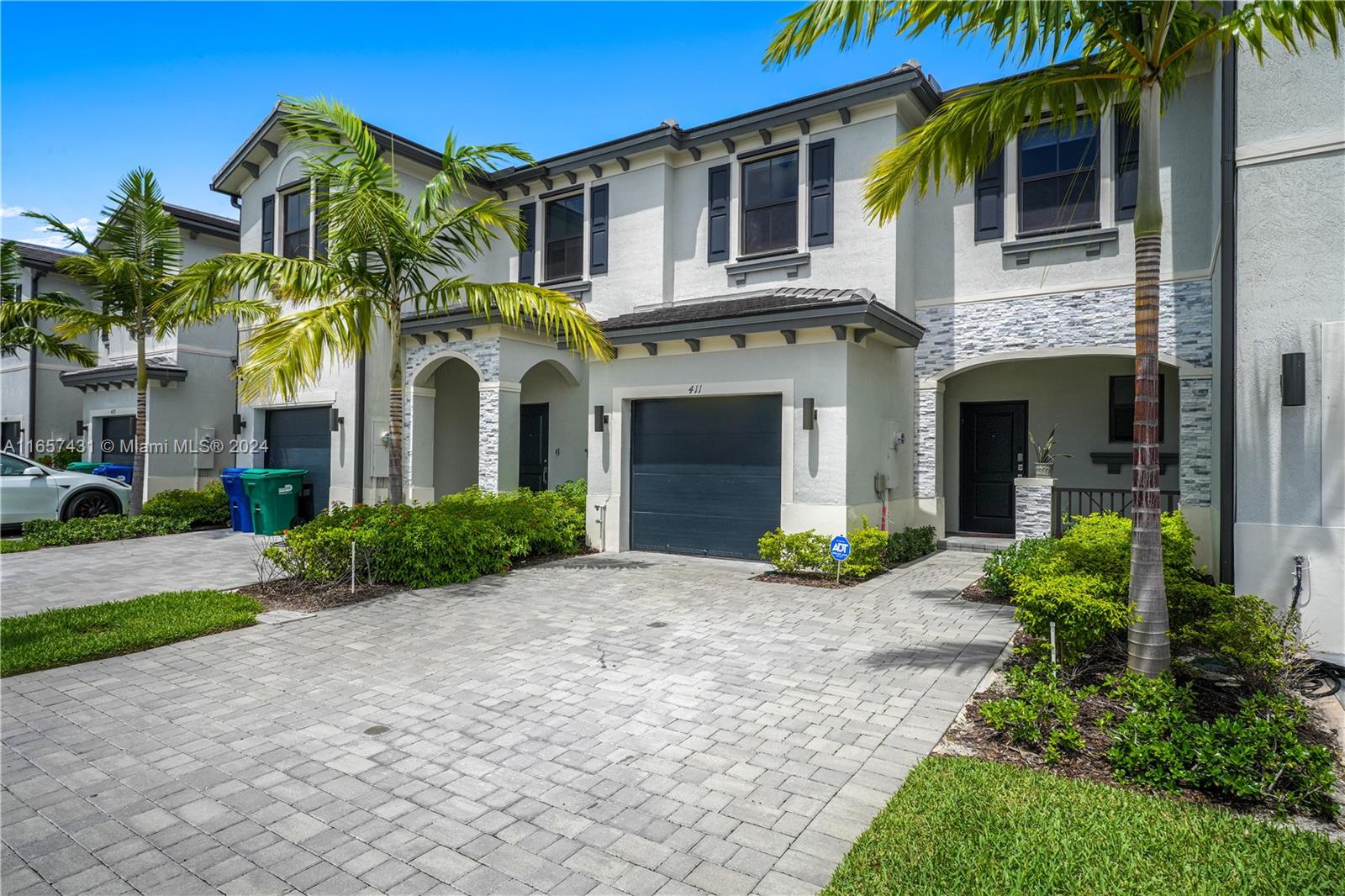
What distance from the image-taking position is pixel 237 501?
48.5ft

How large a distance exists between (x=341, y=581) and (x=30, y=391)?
19.3m

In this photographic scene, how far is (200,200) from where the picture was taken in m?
16.7

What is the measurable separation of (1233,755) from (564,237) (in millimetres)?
13929

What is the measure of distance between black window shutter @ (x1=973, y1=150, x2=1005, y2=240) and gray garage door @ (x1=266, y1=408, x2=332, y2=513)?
505 inches

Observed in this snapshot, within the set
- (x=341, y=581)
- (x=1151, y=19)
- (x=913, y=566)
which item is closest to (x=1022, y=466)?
(x=913, y=566)

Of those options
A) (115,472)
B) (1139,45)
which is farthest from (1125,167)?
(115,472)

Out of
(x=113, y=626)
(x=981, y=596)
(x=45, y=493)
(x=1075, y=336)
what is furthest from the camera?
(x=45, y=493)

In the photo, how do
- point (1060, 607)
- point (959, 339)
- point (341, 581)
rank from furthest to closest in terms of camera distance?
1. point (959, 339)
2. point (341, 581)
3. point (1060, 607)

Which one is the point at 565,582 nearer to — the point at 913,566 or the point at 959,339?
the point at 913,566

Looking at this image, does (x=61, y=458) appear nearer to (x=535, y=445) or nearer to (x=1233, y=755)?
(x=535, y=445)

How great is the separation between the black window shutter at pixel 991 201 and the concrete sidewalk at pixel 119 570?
12.1 m

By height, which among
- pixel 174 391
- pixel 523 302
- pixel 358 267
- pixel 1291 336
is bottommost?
pixel 1291 336

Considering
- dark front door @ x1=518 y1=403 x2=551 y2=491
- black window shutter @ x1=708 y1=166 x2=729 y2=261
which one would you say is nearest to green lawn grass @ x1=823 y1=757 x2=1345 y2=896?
black window shutter @ x1=708 y1=166 x2=729 y2=261

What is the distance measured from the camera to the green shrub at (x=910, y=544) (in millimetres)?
10945
